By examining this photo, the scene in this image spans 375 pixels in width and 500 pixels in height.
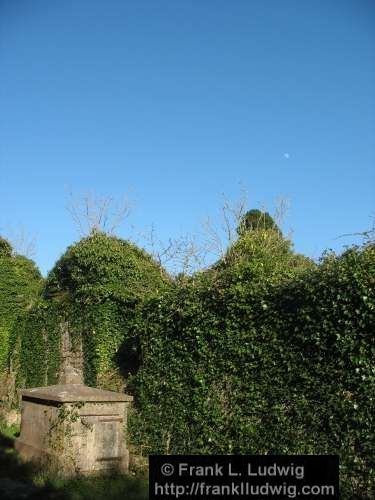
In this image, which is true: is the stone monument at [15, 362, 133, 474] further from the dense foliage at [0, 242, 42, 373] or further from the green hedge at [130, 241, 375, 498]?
the dense foliage at [0, 242, 42, 373]

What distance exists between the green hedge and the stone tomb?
0.67 metres

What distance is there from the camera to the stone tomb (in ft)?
27.9

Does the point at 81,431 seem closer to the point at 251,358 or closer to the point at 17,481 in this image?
the point at 17,481

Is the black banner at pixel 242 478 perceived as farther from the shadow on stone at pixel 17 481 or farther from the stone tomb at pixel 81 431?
the stone tomb at pixel 81 431

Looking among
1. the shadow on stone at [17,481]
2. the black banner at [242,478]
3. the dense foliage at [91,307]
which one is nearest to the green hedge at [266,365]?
the black banner at [242,478]

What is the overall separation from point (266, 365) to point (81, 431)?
10.1ft

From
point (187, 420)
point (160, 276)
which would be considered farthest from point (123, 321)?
point (187, 420)

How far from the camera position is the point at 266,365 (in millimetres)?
7707

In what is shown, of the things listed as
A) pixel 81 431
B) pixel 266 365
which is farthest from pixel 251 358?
pixel 81 431

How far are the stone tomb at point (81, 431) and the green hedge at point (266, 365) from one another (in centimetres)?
67

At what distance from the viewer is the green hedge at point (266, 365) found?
21.8 feet

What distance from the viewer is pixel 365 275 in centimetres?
671

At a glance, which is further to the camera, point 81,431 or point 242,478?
point 81,431

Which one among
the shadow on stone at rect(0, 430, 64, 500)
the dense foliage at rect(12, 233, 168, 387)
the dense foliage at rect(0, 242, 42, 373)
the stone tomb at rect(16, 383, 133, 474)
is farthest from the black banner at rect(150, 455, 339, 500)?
the dense foliage at rect(0, 242, 42, 373)
